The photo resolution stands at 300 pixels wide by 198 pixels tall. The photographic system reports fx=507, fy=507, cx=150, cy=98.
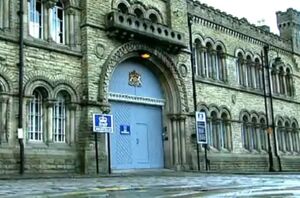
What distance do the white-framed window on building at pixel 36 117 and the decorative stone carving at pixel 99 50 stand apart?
10.5 feet

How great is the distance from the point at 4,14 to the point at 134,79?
7311 mm

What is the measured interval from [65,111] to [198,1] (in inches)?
476

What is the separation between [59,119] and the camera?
66.6 feet

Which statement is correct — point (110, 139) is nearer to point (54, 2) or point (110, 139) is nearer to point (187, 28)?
point (54, 2)

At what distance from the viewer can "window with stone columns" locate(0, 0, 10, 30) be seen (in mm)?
18875

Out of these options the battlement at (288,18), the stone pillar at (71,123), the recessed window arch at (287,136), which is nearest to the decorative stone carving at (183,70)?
the stone pillar at (71,123)

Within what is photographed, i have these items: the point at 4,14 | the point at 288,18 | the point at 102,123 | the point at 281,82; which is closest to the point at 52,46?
the point at 4,14

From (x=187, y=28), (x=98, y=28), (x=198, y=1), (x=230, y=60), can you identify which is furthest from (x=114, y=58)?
(x=230, y=60)

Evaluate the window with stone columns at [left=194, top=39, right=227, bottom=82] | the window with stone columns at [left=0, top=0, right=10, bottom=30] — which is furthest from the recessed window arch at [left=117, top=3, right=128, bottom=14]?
the window with stone columns at [left=194, top=39, right=227, bottom=82]

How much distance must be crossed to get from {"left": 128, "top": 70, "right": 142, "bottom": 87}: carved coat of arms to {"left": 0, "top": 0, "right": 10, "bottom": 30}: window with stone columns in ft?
22.6

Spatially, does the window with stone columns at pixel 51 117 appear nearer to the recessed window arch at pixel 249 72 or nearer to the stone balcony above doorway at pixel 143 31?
the stone balcony above doorway at pixel 143 31

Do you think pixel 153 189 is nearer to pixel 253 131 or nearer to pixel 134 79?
pixel 134 79

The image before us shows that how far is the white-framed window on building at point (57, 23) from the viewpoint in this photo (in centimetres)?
2092

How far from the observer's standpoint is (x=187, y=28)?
2725 cm
